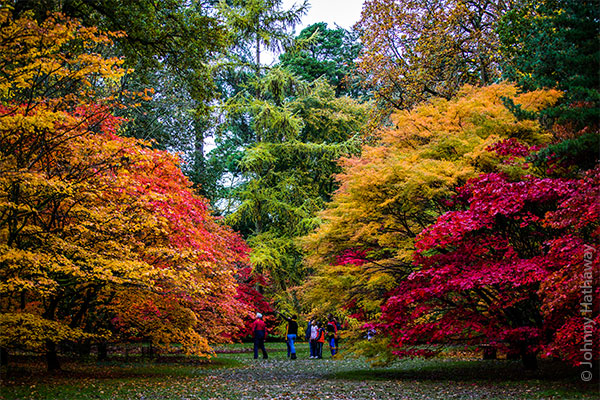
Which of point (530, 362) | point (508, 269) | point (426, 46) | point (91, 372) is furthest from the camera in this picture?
point (426, 46)

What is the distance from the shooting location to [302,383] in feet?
37.0

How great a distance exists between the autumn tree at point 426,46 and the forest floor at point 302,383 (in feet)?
32.4

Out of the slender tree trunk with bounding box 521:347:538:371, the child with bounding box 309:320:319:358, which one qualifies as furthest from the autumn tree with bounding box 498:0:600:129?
the child with bounding box 309:320:319:358

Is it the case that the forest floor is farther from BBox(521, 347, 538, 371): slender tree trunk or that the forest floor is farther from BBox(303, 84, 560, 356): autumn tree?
BBox(303, 84, 560, 356): autumn tree

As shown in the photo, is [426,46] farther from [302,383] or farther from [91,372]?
[91,372]

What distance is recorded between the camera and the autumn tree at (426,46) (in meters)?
18.1

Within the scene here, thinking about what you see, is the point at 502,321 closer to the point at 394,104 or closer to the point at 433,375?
the point at 433,375

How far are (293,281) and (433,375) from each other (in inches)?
658

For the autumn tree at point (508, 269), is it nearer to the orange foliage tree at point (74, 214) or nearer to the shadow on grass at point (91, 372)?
the orange foliage tree at point (74, 214)

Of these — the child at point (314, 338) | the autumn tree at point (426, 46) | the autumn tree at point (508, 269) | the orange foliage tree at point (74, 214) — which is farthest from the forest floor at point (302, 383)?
the autumn tree at point (426, 46)

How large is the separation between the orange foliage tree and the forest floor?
0.91 meters

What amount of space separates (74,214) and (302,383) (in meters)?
5.77

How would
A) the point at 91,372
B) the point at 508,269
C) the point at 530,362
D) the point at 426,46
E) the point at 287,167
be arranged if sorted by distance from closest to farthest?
the point at 508,269 < the point at 530,362 < the point at 91,372 < the point at 426,46 < the point at 287,167

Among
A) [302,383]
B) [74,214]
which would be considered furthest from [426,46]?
[74,214]
